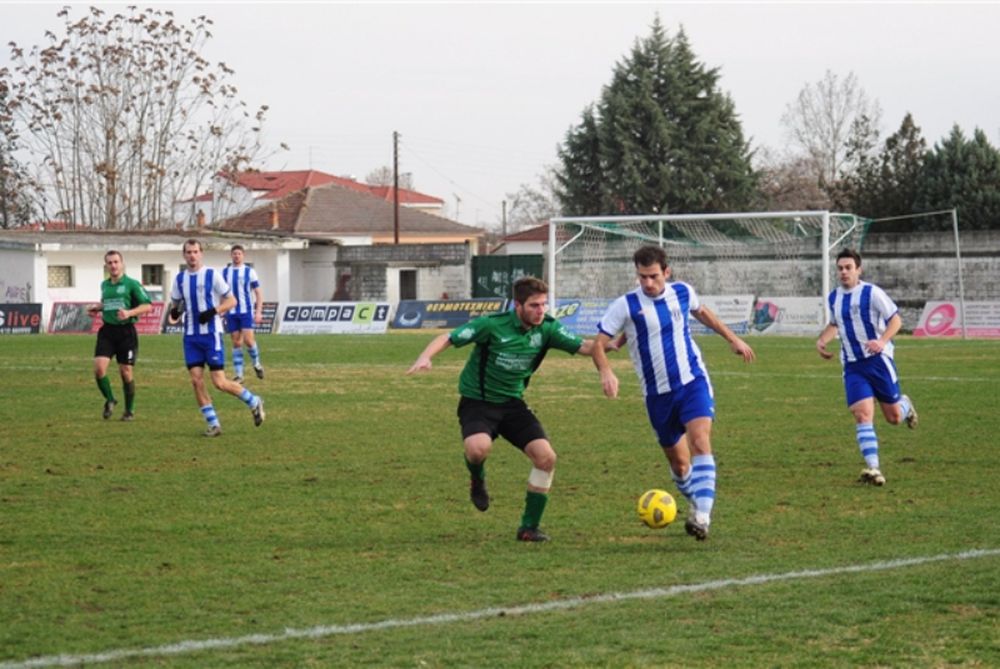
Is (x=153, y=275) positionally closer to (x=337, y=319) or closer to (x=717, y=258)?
(x=337, y=319)

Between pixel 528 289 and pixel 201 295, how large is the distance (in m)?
7.77

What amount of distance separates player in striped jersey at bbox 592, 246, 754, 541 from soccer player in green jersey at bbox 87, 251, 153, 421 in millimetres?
9435

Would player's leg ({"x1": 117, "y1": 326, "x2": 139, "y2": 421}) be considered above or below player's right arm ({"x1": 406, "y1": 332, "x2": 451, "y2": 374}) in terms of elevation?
below

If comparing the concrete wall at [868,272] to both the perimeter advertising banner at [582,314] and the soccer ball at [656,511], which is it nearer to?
the perimeter advertising banner at [582,314]

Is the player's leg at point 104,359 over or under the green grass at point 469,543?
over

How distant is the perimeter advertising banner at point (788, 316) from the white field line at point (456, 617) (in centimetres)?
3298

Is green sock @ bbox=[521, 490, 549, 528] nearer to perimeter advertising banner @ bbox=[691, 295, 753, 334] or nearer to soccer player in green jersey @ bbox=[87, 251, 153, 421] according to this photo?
soccer player in green jersey @ bbox=[87, 251, 153, 421]

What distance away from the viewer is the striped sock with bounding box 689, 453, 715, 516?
937cm

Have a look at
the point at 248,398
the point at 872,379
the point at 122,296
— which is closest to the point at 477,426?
the point at 872,379

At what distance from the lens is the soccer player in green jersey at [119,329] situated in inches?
706

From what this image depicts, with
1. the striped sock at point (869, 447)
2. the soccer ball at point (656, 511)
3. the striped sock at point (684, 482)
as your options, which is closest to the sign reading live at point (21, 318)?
the striped sock at point (869, 447)

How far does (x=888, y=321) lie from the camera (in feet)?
41.4

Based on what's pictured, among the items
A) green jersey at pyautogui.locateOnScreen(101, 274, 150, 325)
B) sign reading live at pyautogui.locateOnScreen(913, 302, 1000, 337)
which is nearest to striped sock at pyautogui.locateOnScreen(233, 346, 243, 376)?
green jersey at pyautogui.locateOnScreen(101, 274, 150, 325)

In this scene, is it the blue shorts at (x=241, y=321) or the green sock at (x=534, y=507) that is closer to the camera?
the green sock at (x=534, y=507)
